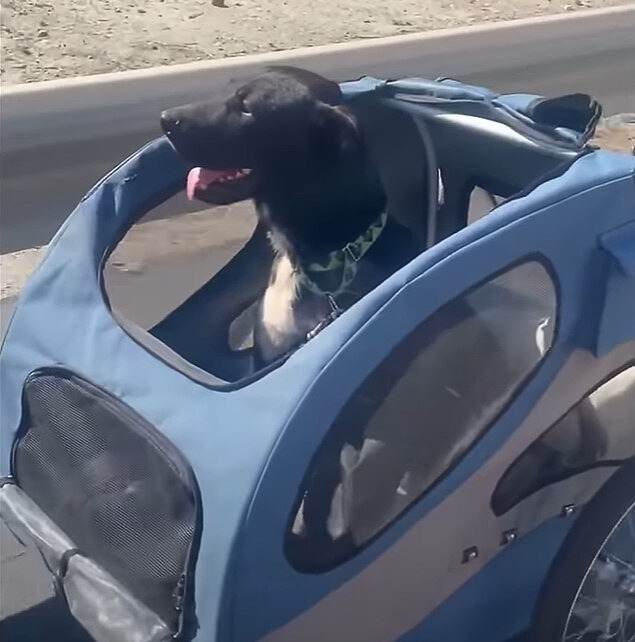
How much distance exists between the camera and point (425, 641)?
8.30 ft

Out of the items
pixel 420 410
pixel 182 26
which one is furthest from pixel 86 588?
pixel 182 26

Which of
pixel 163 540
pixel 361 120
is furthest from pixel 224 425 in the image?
pixel 361 120

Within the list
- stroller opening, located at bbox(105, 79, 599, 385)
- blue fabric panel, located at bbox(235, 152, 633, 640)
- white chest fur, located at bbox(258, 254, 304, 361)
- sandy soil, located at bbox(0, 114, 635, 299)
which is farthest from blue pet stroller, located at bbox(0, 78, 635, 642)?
sandy soil, located at bbox(0, 114, 635, 299)

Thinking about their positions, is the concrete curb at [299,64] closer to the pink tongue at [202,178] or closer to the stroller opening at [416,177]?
the stroller opening at [416,177]

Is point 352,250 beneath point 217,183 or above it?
beneath

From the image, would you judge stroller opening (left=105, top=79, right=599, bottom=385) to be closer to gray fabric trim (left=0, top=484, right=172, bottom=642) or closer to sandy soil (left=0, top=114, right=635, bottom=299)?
gray fabric trim (left=0, top=484, right=172, bottom=642)

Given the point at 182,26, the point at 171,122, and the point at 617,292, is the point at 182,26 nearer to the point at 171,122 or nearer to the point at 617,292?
the point at 171,122

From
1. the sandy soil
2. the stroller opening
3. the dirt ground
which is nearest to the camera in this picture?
the stroller opening

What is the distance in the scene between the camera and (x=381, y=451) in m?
2.51

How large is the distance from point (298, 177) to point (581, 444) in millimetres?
835

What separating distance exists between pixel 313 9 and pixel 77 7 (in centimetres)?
144

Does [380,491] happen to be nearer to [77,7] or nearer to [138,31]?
[138,31]

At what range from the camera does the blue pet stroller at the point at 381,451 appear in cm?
231

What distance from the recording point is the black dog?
288cm
